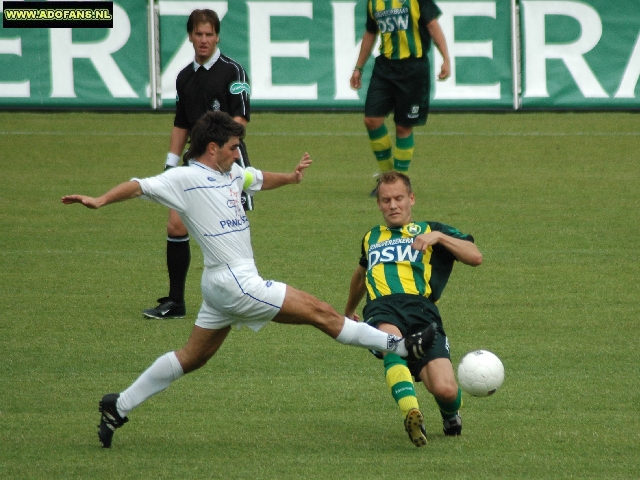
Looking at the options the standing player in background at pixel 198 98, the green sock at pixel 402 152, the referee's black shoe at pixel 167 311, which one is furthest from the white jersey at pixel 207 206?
the green sock at pixel 402 152

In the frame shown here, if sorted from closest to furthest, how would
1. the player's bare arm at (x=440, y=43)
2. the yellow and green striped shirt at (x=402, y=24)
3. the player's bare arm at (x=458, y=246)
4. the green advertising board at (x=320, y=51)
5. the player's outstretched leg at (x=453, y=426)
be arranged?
1. the player's outstretched leg at (x=453, y=426)
2. the player's bare arm at (x=458, y=246)
3. the player's bare arm at (x=440, y=43)
4. the yellow and green striped shirt at (x=402, y=24)
5. the green advertising board at (x=320, y=51)

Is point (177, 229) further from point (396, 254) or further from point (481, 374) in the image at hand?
point (481, 374)

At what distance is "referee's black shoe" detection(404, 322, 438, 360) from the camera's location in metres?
5.35

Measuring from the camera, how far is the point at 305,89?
1644 centimetres

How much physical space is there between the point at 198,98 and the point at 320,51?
335 inches

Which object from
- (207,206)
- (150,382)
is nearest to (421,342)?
(207,206)

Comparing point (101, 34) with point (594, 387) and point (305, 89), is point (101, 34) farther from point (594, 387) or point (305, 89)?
point (594, 387)

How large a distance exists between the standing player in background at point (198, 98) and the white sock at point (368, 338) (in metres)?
2.68

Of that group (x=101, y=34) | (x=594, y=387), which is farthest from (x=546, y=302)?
(x=101, y=34)

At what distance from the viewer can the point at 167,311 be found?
314 inches

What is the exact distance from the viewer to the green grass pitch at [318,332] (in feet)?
17.4

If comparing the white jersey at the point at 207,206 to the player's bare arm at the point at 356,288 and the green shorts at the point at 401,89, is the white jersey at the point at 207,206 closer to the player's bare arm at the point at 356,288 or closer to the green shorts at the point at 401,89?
the player's bare arm at the point at 356,288

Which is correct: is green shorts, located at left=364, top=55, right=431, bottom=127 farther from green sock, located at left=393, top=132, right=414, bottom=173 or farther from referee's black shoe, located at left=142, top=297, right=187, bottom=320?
referee's black shoe, located at left=142, top=297, right=187, bottom=320

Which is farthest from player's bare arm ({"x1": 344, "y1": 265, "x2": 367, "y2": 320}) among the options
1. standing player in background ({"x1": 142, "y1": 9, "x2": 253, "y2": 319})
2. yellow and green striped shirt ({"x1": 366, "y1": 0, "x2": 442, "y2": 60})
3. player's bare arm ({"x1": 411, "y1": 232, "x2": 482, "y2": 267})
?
yellow and green striped shirt ({"x1": 366, "y1": 0, "x2": 442, "y2": 60})
